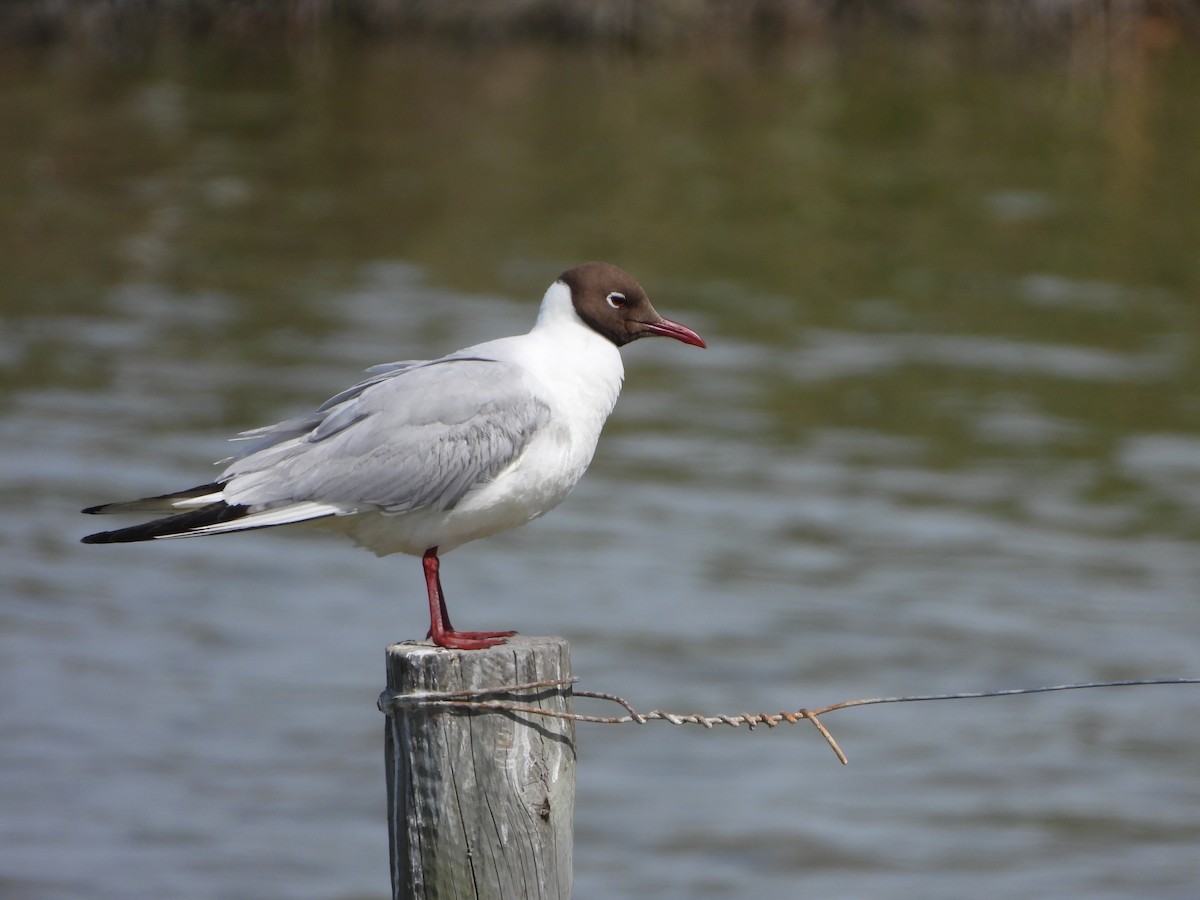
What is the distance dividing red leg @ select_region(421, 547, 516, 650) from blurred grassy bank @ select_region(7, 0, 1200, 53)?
21.2 meters

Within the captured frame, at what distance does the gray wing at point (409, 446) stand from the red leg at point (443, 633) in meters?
0.19

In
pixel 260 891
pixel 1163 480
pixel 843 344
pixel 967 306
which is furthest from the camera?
pixel 967 306

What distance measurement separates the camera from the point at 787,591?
10414 mm

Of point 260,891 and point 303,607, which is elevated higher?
point 303,607

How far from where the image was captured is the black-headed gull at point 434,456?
4.34 metres

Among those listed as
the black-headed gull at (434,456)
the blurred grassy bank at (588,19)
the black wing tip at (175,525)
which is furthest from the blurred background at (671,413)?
the black wing tip at (175,525)

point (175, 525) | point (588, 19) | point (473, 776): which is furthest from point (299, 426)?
point (588, 19)

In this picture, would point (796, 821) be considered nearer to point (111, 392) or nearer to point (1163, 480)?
point (1163, 480)

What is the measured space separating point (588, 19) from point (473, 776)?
872 inches

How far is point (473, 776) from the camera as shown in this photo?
3852 mm

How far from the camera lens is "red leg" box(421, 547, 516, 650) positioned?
13.5 ft

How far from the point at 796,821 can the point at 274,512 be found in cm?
428

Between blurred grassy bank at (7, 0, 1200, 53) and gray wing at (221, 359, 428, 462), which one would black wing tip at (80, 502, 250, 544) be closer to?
gray wing at (221, 359, 428, 462)

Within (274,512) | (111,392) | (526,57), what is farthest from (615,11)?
(274,512)
